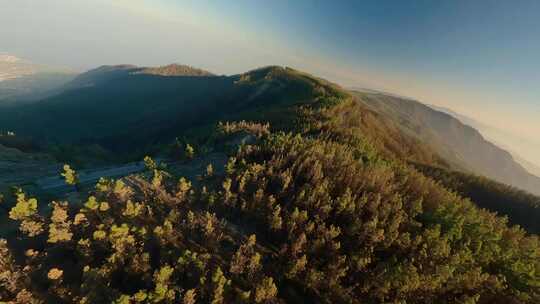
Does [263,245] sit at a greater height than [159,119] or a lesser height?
greater

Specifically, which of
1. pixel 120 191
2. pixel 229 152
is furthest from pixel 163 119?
pixel 120 191

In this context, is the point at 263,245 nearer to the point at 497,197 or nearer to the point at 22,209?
the point at 22,209

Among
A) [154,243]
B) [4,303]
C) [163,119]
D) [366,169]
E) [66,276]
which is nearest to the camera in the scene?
[4,303]

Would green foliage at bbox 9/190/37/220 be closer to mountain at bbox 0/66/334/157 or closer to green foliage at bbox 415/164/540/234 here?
green foliage at bbox 415/164/540/234

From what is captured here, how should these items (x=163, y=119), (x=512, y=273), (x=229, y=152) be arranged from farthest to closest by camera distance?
(x=163, y=119) < (x=229, y=152) < (x=512, y=273)

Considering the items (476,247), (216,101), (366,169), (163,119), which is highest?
(366,169)

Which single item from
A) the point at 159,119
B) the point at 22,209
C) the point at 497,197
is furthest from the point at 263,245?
the point at 159,119

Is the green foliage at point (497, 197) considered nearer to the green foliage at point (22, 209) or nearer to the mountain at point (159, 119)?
the mountain at point (159, 119)

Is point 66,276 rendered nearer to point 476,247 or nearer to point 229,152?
point 229,152

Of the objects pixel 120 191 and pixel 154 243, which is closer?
pixel 154 243
